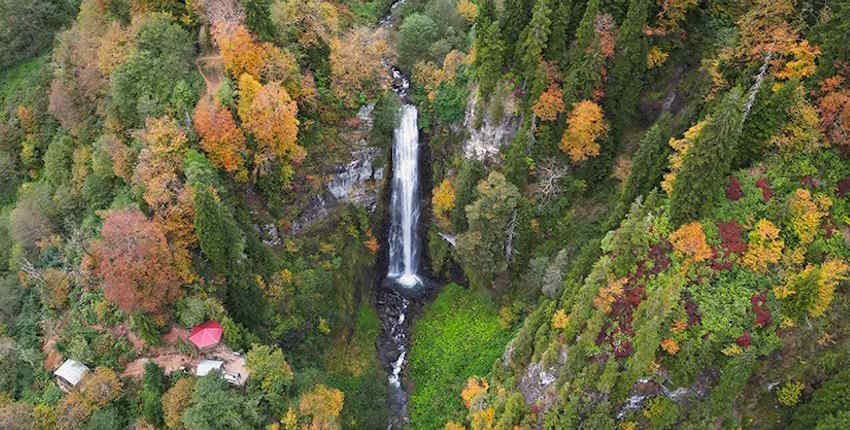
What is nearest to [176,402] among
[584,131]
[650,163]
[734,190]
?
[650,163]

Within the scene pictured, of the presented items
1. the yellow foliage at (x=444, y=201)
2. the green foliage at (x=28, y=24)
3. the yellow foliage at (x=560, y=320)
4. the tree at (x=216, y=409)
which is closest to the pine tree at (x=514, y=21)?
the yellow foliage at (x=444, y=201)

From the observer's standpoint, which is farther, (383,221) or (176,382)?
(383,221)

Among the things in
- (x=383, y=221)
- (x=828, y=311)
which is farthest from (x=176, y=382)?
(x=828, y=311)

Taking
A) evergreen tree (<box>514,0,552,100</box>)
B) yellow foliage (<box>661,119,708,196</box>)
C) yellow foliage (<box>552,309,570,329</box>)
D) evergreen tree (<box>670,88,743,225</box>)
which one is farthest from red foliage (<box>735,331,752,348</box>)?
evergreen tree (<box>514,0,552,100</box>)

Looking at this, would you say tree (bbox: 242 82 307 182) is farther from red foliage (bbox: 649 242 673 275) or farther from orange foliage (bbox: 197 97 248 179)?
red foliage (bbox: 649 242 673 275)

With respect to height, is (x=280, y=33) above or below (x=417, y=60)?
above

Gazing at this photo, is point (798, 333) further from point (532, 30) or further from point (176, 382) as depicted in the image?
point (176, 382)

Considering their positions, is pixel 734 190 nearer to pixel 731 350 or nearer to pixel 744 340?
pixel 744 340

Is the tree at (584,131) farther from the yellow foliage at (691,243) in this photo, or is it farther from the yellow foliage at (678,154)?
the yellow foliage at (691,243)
